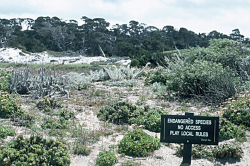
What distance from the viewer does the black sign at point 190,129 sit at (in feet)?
16.3

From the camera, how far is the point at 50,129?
6.57m

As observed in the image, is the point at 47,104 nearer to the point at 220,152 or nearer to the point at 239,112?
the point at 220,152

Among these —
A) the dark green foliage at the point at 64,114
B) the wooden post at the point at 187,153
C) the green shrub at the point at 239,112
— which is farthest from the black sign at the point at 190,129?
the dark green foliage at the point at 64,114

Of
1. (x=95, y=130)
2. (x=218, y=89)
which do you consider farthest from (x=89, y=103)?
(x=218, y=89)

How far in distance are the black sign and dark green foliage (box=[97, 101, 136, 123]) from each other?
2.59 metres

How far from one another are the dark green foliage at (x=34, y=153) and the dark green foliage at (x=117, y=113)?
259 cm

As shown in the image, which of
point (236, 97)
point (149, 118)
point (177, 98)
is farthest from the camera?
point (177, 98)

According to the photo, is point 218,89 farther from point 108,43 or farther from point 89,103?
point 108,43

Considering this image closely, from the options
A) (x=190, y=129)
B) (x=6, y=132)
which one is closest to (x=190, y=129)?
(x=190, y=129)

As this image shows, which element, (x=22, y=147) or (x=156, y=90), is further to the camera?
(x=156, y=90)

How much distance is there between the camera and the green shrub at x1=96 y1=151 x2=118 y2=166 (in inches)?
196

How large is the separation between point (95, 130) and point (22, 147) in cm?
211

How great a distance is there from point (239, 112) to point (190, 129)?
2.95 metres

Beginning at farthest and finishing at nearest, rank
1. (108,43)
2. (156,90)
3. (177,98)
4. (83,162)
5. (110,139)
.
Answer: (108,43), (156,90), (177,98), (110,139), (83,162)
